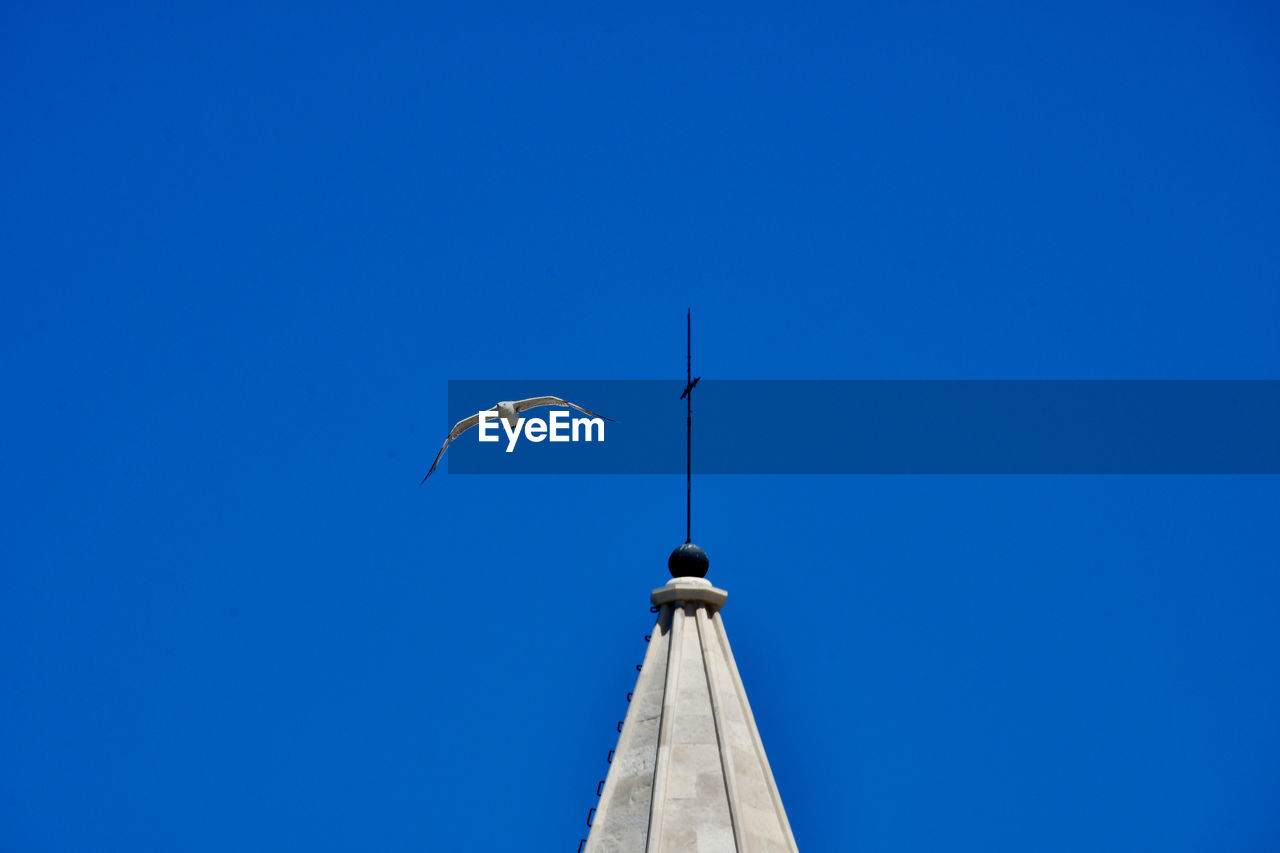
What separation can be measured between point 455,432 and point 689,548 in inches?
234

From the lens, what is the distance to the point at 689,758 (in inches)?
1099

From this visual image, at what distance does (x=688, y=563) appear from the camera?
3112 centimetres

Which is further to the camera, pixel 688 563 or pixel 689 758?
pixel 688 563

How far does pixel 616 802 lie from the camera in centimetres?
2764

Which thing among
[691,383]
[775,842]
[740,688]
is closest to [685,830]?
[775,842]

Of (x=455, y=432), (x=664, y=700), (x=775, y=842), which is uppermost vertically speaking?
(x=455, y=432)

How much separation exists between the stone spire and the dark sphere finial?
0.95ft

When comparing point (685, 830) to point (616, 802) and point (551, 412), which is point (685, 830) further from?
point (551, 412)

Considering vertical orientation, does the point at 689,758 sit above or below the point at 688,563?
below

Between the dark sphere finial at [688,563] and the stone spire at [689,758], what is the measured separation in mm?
288

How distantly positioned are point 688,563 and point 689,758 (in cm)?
410

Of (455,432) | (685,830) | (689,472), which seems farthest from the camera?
(455,432)

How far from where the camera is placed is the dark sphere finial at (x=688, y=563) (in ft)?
102

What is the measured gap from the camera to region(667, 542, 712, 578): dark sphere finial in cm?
3109
